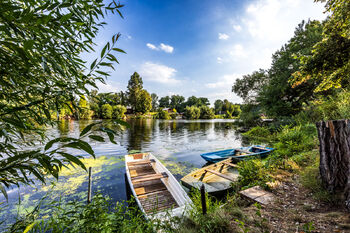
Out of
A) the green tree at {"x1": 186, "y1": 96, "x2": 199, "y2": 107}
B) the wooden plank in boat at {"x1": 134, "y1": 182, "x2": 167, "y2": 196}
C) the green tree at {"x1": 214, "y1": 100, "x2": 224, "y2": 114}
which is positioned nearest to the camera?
the wooden plank in boat at {"x1": 134, "y1": 182, "x2": 167, "y2": 196}

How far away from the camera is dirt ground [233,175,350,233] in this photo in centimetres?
195

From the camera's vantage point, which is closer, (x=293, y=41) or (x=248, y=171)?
(x=248, y=171)

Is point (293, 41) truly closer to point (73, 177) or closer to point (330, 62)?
point (330, 62)

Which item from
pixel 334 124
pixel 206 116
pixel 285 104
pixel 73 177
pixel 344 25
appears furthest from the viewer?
pixel 206 116

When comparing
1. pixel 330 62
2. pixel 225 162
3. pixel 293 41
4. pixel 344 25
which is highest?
pixel 293 41

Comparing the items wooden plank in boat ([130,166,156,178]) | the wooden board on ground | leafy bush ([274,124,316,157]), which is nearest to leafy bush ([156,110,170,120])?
leafy bush ([274,124,316,157])

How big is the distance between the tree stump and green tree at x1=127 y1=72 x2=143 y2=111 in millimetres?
55728

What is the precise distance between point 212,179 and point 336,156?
12.6ft

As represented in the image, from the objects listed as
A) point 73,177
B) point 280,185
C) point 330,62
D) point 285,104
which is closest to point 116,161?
point 73,177

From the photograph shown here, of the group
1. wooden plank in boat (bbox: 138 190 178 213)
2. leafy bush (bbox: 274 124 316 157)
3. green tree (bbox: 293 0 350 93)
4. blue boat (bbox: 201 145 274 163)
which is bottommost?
wooden plank in boat (bbox: 138 190 178 213)

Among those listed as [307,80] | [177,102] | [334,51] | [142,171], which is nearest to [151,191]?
[142,171]

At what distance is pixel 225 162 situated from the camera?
666 centimetres

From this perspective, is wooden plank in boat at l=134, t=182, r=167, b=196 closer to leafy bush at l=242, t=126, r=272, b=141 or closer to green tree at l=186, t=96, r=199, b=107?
leafy bush at l=242, t=126, r=272, b=141

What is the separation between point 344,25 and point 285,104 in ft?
43.5
